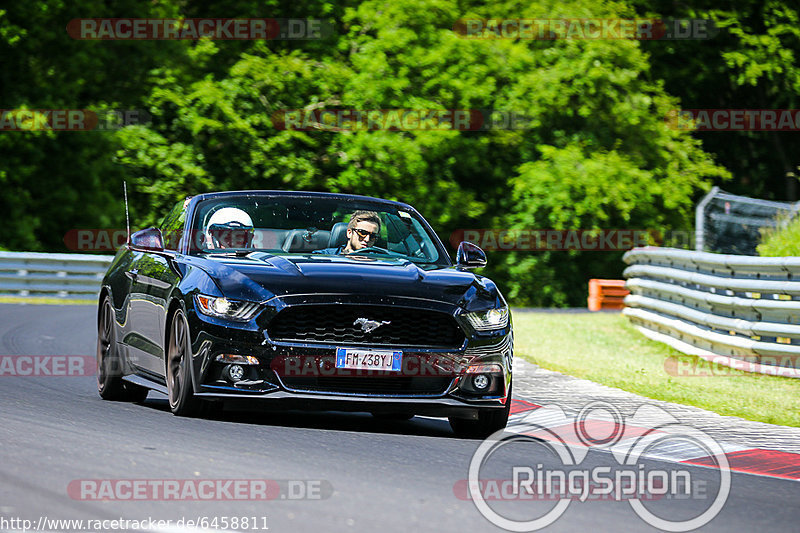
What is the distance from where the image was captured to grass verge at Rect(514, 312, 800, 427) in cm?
1173

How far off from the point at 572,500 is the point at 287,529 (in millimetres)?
1666

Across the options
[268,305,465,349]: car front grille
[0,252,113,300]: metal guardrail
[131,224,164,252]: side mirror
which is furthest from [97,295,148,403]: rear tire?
[0,252,113,300]: metal guardrail

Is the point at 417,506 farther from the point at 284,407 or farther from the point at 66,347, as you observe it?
the point at 66,347

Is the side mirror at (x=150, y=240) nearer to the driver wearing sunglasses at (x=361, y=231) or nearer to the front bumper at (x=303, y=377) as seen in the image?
the front bumper at (x=303, y=377)

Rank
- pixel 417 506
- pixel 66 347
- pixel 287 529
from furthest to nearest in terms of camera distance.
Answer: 1. pixel 66 347
2. pixel 417 506
3. pixel 287 529

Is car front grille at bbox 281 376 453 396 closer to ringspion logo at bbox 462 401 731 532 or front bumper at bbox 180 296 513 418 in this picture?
front bumper at bbox 180 296 513 418

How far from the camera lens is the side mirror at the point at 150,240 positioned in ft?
31.9

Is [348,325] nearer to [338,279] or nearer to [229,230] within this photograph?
[338,279]

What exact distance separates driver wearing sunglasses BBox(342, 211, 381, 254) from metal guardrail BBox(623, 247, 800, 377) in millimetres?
5351

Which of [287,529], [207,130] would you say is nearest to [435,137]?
[207,130]

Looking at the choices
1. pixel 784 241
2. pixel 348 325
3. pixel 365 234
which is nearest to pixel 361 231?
pixel 365 234

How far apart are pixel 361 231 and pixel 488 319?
4.70 feet

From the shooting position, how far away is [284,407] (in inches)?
339

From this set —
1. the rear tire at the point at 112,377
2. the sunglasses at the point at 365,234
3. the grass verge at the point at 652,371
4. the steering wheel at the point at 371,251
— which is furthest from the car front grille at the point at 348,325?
the grass verge at the point at 652,371
